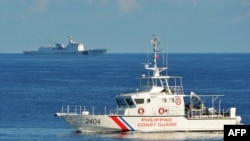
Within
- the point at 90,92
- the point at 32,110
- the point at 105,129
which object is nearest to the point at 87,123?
the point at 105,129

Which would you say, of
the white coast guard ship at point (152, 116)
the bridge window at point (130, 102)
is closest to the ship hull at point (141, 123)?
the white coast guard ship at point (152, 116)

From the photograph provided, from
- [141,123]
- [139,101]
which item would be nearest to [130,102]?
[139,101]

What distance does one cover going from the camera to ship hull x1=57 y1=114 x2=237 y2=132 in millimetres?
72312

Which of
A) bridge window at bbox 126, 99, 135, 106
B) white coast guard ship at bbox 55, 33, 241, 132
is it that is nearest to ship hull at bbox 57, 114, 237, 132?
white coast guard ship at bbox 55, 33, 241, 132

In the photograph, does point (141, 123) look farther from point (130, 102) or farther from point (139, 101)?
point (130, 102)

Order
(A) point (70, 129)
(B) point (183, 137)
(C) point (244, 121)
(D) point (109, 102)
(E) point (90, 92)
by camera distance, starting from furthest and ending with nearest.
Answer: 1. (E) point (90, 92)
2. (D) point (109, 102)
3. (C) point (244, 121)
4. (A) point (70, 129)
5. (B) point (183, 137)

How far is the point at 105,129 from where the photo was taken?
238ft

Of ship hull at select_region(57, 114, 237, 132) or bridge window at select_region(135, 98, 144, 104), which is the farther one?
bridge window at select_region(135, 98, 144, 104)

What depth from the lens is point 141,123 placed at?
72.8 meters

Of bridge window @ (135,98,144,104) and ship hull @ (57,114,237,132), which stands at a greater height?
bridge window @ (135,98,144,104)

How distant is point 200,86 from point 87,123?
2624 inches

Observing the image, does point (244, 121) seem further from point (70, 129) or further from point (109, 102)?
point (109, 102)

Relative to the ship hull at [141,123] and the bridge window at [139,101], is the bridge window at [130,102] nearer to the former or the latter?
the bridge window at [139,101]

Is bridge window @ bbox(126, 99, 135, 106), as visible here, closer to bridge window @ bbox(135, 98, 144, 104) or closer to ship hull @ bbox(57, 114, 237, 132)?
bridge window @ bbox(135, 98, 144, 104)
